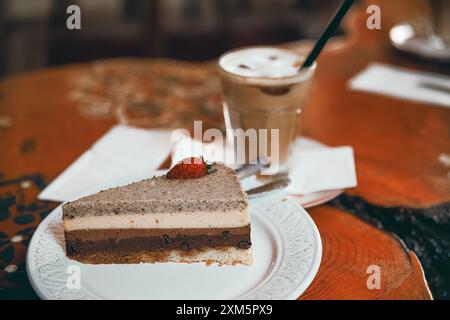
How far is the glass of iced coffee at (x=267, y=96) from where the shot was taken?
1.24 meters

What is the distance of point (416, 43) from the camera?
1.99 m

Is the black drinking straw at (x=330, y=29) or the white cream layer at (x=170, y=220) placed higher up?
the black drinking straw at (x=330, y=29)

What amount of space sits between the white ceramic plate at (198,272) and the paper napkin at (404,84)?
2.57 ft

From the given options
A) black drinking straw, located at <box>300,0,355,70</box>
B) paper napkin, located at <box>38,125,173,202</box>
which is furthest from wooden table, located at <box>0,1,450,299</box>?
black drinking straw, located at <box>300,0,355,70</box>

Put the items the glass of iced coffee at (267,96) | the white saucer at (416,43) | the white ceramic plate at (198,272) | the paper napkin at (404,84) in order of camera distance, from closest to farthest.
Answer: the white ceramic plate at (198,272) → the glass of iced coffee at (267,96) → the paper napkin at (404,84) → the white saucer at (416,43)

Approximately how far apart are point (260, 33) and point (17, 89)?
231 cm

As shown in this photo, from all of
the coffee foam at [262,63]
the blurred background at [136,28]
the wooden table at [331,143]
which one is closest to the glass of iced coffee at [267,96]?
the coffee foam at [262,63]

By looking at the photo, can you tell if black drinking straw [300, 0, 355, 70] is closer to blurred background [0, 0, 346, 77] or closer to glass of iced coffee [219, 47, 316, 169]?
glass of iced coffee [219, 47, 316, 169]

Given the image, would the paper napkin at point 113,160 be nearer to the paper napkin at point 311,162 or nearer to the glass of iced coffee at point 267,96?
the paper napkin at point 311,162

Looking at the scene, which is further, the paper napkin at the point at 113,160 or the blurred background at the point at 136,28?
the blurred background at the point at 136,28

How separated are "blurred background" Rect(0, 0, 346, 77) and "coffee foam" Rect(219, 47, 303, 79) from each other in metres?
2.25

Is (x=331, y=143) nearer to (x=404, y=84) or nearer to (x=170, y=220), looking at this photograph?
(x=404, y=84)

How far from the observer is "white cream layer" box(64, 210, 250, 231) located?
38.2 inches
